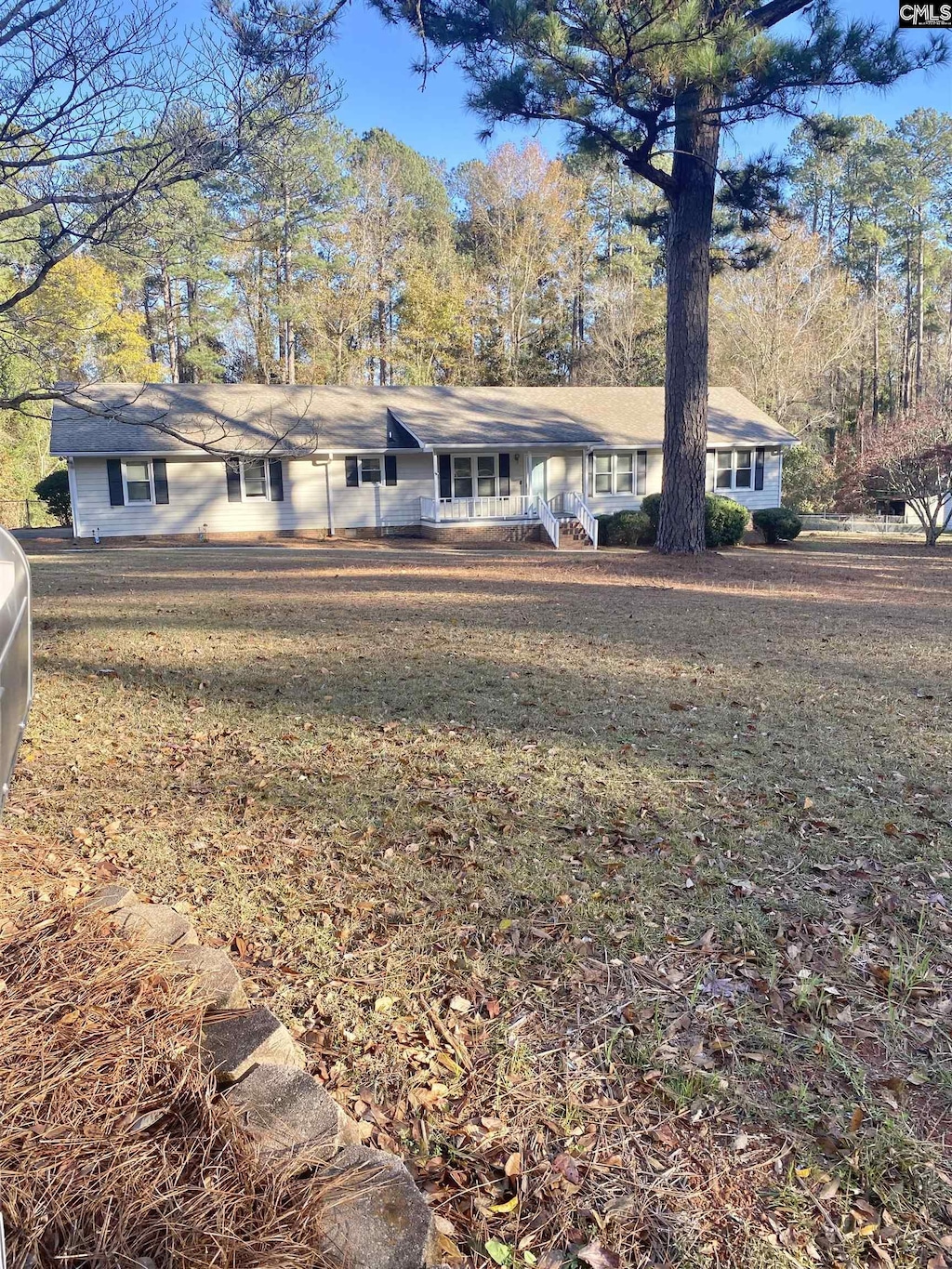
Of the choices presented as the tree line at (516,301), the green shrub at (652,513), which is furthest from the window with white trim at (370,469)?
the tree line at (516,301)

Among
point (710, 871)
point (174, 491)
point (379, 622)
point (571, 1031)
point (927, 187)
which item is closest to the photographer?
point (571, 1031)

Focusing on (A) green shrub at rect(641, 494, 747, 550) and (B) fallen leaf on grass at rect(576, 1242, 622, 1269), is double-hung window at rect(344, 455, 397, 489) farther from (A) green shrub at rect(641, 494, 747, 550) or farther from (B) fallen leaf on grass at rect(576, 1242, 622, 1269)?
(B) fallen leaf on grass at rect(576, 1242, 622, 1269)

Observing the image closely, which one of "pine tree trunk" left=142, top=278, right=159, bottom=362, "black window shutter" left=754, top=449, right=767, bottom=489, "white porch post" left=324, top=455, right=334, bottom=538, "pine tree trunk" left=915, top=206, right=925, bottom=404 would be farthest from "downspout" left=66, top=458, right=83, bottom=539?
"pine tree trunk" left=915, top=206, right=925, bottom=404

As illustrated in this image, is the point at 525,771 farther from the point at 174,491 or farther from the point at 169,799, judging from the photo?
the point at 174,491

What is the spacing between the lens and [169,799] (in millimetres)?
4047

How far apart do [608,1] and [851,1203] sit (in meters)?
11.3

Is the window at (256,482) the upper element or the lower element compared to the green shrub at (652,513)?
upper

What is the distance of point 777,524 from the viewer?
23.0 meters

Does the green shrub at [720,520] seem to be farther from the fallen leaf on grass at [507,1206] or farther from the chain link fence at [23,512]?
the chain link fence at [23,512]

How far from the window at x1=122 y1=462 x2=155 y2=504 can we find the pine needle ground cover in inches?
613

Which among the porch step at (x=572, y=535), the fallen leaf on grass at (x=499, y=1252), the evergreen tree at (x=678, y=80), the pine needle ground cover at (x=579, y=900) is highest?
the evergreen tree at (x=678, y=80)

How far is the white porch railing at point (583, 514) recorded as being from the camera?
21.3 m

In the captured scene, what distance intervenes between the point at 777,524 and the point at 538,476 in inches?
270

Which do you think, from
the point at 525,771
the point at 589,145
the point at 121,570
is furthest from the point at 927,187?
the point at 525,771
